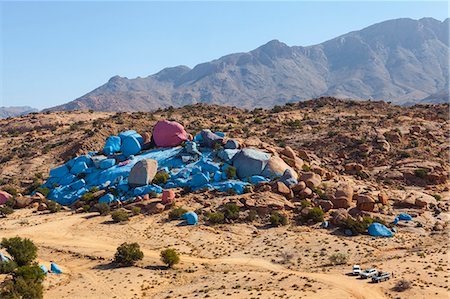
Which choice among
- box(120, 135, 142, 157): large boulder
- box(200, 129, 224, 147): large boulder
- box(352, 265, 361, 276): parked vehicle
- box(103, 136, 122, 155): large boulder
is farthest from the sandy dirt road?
box(200, 129, 224, 147): large boulder

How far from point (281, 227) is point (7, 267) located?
1761cm

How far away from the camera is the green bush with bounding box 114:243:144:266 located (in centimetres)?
2547

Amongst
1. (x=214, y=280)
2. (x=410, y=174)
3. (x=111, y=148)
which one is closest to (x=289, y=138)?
(x=410, y=174)

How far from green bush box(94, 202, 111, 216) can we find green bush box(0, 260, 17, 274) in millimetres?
11690

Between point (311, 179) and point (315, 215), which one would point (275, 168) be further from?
point (315, 215)

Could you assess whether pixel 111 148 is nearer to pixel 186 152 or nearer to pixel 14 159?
pixel 186 152

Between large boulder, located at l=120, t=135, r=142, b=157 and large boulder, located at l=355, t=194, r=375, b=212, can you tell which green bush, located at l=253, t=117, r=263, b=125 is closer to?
large boulder, located at l=120, t=135, r=142, b=157

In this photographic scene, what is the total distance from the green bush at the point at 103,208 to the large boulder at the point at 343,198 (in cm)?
1818

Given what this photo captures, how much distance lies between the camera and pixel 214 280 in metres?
22.9

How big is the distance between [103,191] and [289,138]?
2843cm

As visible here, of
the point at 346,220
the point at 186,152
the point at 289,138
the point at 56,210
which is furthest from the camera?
the point at 289,138

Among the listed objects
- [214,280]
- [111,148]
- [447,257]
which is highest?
[111,148]

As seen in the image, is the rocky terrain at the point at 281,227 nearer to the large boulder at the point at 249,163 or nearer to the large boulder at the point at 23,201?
the large boulder at the point at 23,201

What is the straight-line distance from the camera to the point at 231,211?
32625 mm
